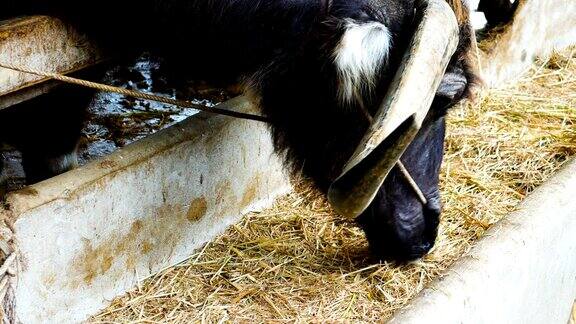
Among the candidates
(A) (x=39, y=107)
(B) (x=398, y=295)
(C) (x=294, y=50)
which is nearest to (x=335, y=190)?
(C) (x=294, y=50)

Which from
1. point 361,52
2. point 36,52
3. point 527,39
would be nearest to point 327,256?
point 361,52

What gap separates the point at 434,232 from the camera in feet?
9.32

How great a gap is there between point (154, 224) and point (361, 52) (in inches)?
40.6

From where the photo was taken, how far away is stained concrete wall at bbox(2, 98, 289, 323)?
2396mm

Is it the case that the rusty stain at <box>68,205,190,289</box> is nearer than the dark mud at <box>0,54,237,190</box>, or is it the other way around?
the rusty stain at <box>68,205,190,289</box>

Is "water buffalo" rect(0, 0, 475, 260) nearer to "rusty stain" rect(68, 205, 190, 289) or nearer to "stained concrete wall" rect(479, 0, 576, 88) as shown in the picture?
"rusty stain" rect(68, 205, 190, 289)

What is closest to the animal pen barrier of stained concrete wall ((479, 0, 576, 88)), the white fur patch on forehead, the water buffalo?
the water buffalo

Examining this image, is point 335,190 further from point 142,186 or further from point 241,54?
point 142,186

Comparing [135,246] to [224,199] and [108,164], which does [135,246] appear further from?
[224,199]

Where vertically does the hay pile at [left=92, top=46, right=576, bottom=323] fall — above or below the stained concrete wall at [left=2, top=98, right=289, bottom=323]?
below

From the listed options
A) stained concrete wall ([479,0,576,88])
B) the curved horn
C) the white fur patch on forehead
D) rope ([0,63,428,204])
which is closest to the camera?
the curved horn

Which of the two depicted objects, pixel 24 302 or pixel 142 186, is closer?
pixel 24 302

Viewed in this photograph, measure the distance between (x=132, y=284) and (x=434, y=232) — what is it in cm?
104

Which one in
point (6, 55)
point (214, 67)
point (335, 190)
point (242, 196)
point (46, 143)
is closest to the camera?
point (335, 190)
